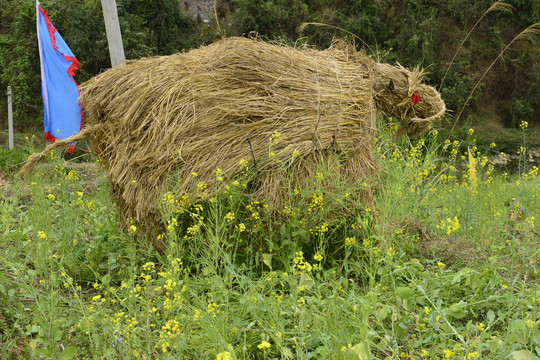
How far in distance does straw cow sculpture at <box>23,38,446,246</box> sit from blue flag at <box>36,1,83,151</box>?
4549 millimetres

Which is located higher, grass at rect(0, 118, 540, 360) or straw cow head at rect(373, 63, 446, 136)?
straw cow head at rect(373, 63, 446, 136)

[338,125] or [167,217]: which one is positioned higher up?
[338,125]

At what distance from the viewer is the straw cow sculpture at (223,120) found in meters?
2.87

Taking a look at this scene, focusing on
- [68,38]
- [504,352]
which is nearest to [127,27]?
[68,38]

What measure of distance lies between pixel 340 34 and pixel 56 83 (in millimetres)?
9436

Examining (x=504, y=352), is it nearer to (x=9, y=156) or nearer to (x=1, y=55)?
(x=9, y=156)

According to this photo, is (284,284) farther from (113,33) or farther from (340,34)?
(340,34)

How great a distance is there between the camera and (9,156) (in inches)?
348

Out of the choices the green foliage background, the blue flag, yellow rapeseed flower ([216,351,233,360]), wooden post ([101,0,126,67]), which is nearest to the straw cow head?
yellow rapeseed flower ([216,351,233,360])

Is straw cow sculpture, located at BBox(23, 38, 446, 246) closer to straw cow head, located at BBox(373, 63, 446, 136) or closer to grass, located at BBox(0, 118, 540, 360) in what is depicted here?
grass, located at BBox(0, 118, 540, 360)

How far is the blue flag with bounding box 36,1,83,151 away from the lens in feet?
24.5

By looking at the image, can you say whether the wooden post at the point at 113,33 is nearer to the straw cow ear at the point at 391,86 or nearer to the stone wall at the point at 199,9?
the straw cow ear at the point at 391,86

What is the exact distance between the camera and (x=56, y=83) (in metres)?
7.71

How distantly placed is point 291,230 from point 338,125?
720mm
